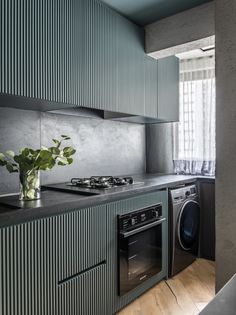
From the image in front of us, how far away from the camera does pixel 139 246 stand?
2.19 m

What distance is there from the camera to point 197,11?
7.66 feet

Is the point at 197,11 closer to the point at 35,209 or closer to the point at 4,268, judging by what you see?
the point at 35,209

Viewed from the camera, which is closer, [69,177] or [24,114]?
[24,114]

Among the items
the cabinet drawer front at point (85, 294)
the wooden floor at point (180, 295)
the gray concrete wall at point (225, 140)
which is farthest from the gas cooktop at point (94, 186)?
the wooden floor at point (180, 295)

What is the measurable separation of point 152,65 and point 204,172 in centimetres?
150

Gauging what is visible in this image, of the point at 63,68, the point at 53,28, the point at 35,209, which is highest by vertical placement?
the point at 53,28

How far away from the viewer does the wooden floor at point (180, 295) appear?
2096 millimetres

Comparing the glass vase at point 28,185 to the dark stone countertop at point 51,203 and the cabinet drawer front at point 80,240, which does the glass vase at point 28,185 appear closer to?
the dark stone countertop at point 51,203

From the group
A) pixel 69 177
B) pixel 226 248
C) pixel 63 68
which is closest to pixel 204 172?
pixel 226 248

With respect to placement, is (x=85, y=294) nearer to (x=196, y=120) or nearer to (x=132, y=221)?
(x=132, y=221)

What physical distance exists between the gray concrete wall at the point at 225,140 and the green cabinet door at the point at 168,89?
94cm

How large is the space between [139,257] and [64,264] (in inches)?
30.8

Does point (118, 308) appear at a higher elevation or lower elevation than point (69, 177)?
lower

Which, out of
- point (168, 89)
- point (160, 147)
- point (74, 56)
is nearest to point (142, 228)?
point (74, 56)
